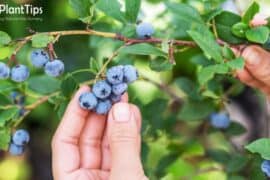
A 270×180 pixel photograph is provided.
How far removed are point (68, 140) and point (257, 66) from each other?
456mm

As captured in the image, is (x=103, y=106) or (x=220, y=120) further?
(x=220, y=120)

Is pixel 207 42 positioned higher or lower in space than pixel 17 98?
higher

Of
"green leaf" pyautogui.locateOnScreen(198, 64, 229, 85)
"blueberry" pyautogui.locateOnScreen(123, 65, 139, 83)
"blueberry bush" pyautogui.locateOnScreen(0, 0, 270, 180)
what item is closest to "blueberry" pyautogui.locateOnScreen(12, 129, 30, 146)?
"blueberry bush" pyautogui.locateOnScreen(0, 0, 270, 180)

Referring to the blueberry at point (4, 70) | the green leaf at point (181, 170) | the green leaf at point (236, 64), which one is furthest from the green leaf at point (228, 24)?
the green leaf at point (181, 170)

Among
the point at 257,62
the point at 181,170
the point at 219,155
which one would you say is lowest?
the point at 181,170

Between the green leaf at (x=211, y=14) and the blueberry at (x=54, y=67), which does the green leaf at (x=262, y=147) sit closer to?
the green leaf at (x=211, y=14)

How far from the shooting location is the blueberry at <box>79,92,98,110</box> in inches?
46.0

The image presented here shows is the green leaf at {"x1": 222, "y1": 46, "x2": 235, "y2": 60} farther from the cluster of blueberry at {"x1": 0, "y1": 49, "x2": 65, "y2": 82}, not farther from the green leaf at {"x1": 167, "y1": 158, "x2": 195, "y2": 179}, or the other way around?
the green leaf at {"x1": 167, "y1": 158, "x2": 195, "y2": 179}

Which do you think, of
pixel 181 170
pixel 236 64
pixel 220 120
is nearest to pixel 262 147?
pixel 236 64

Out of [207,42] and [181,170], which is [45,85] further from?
[181,170]

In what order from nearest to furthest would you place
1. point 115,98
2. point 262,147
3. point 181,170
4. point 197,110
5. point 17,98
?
1. point 262,147
2. point 115,98
3. point 17,98
4. point 197,110
5. point 181,170

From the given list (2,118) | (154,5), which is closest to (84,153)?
(2,118)

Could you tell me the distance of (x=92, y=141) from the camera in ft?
4.32

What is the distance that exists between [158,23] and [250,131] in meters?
0.90
